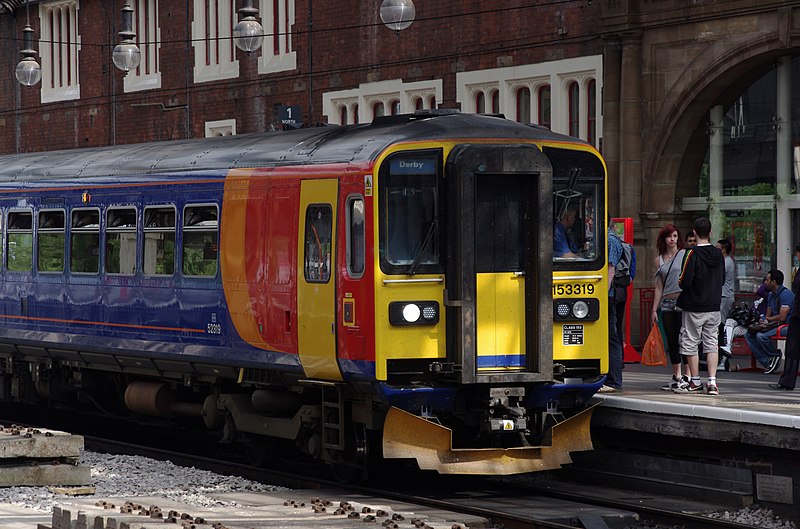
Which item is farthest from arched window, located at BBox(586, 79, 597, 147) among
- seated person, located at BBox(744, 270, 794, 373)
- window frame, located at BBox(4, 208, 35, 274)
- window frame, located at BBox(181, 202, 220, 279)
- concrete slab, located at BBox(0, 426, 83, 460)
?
concrete slab, located at BBox(0, 426, 83, 460)

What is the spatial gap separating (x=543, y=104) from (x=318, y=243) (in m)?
12.6

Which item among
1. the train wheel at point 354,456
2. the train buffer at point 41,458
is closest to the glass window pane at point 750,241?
the train wheel at point 354,456

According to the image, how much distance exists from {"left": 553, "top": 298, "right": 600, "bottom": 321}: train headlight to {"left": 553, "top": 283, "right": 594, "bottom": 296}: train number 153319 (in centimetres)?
5

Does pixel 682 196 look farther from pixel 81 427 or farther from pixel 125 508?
pixel 125 508

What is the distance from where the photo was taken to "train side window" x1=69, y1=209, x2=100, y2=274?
18375 mm

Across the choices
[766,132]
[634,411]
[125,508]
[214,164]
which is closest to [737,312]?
[766,132]

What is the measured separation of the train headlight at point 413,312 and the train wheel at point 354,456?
1.11m

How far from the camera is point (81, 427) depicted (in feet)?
68.3

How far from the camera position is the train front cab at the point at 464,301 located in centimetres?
1394

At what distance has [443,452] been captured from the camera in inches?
563

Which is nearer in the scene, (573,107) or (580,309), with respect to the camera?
(580,309)

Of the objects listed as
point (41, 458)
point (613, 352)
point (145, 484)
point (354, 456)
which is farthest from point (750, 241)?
point (41, 458)

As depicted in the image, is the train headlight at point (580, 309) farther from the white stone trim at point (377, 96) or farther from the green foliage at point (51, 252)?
the white stone trim at point (377, 96)

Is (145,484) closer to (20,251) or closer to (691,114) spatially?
(20,251)
